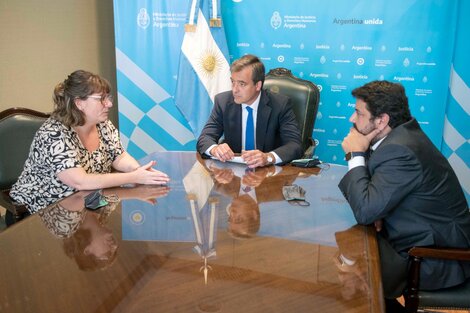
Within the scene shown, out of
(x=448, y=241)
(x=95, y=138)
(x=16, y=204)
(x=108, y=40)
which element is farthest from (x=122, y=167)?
(x=108, y=40)

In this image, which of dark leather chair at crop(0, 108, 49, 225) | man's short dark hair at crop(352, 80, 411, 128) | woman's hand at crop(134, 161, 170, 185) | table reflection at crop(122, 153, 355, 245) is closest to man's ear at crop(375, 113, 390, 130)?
man's short dark hair at crop(352, 80, 411, 128)

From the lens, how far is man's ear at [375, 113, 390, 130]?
6.10 feet

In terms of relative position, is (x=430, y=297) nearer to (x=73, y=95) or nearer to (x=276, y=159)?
(x=276, y=159)

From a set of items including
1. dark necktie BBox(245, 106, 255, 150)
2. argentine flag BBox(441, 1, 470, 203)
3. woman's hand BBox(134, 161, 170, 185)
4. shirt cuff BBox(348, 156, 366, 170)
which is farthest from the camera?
argentine flag BBox(441, 1, 470, 203)

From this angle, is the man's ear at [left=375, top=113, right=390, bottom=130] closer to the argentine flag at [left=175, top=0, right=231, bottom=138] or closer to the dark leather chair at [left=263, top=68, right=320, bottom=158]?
the dark leather chair at [left=263, top=68, right=320, bottom=158]

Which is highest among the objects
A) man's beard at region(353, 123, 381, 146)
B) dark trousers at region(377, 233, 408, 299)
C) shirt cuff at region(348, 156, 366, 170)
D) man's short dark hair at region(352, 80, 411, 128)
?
man's short dark hair at region(352, 80, 411, 128)

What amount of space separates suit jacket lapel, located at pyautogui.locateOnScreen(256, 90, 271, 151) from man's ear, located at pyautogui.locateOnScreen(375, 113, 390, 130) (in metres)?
0.99

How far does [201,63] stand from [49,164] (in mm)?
2093

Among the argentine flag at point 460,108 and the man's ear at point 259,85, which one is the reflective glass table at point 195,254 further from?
the argentine flag at point 460,108

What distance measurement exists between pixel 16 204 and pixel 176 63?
216 centimetres

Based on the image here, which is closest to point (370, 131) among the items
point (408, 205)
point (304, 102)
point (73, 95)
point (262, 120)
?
point (408, 205)

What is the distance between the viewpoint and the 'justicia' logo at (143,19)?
3732mm

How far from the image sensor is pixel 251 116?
2.84 m

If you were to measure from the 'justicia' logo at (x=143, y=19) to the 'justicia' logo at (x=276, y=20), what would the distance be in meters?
1.09
